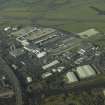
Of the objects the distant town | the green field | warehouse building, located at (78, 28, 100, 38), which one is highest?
the distant town

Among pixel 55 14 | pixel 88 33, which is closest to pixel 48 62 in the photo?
pixel 88 33

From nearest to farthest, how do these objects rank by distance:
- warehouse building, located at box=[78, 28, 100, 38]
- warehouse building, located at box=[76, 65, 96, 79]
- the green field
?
1. warehouse building, located at box=[76, 65, 96, 79]
2. warehouse building, located at box=[78, 28, 100, 38]
3. the green field

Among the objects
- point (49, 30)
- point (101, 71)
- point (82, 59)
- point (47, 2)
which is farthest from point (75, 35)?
point (47, 2)

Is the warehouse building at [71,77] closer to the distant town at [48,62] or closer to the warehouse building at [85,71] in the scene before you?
the distant town at [48,62]

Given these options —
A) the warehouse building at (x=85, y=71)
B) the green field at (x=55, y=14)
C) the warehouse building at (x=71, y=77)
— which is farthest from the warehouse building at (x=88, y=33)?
the warehouse building at (x=71, y=77)

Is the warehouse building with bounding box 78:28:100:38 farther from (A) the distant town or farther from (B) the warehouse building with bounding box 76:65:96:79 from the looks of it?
(B) the warehouse building with bounding box 76:65:96:79

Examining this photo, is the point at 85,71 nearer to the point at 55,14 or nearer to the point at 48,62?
the point at 48,62

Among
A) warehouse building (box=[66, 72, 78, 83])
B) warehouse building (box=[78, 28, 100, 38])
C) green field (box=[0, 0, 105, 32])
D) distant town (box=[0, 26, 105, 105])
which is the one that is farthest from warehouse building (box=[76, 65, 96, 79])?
green field (box=[0, 0, 105, 32])

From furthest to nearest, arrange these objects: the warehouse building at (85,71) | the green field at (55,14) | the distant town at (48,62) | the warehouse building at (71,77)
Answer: the green field at (55,14), the warehouse building at (85,71), the warehouse building at (71,77), the distant town at (48,62)
